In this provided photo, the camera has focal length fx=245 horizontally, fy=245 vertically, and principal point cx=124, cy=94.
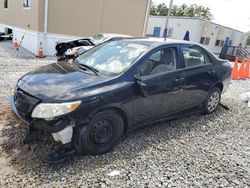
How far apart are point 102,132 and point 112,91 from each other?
578 mm

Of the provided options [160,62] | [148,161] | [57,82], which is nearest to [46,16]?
[160,62]

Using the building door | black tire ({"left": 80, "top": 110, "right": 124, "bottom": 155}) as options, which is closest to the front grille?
black tire ({"left": 80, "top": 110, "right": 124, "bottom": 155})

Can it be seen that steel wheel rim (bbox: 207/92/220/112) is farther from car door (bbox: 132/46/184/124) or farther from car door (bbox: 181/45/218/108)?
car door (bbox: 132/46/184/124)

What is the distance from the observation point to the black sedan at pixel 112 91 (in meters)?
2.98

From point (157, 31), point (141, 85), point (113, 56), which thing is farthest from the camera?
point (157, 31)

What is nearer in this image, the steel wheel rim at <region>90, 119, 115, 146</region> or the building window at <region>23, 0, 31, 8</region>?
the steel wheel rim at <region>90, 119, 115, 146</region>

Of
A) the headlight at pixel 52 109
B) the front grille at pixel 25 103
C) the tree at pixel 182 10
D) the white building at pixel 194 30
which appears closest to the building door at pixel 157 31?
the white building at pixel 194 30

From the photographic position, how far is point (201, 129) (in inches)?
180

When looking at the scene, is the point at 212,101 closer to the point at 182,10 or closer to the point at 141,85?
the point at 141,85

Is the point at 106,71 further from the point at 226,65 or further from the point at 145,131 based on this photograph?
the point at 226,65

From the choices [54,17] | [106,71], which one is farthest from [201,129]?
[54,17]

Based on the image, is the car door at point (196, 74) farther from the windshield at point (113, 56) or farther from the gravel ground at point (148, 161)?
the windshield at point (113, 56)

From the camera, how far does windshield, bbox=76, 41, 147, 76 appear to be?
3.69 m

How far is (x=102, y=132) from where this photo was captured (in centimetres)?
333
